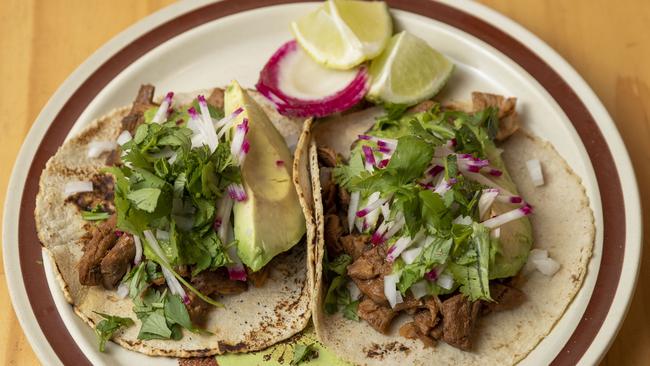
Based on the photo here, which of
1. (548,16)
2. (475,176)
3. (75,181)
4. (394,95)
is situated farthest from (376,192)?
(548,16)

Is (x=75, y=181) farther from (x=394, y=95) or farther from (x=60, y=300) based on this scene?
(x=394, y=95)

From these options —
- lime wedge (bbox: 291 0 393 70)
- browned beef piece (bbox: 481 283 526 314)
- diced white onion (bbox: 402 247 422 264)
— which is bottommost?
browned beef piece (bbox: 481 283 526 314)

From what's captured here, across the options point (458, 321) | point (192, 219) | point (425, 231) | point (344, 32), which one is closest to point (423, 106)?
point (344, 32)

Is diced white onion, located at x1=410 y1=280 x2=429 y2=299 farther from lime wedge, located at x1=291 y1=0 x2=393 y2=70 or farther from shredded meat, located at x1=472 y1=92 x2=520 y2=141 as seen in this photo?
lime wedge, located at x1=291 y1=0 x2=393 y2=70

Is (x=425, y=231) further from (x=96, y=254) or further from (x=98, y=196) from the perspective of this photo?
(x=98, y=196)

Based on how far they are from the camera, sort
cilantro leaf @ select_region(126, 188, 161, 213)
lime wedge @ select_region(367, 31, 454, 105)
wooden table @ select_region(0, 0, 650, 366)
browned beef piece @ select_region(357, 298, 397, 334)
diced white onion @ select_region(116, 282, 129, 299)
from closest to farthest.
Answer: cilantro leaf @ select_region(126, 188, 161, 213) < browned beef piece @ select_region(357, 298, 397, 334) < diced white onion @ select_region(116, 282, 129, 299) < lime wedge @ select_region(367, 31, 454, 105) < wooden table @ select_region(0, 0, 650, 366)

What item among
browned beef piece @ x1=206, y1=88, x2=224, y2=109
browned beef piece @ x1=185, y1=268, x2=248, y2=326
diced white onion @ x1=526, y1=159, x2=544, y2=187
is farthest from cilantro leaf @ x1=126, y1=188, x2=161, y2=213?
diced white onion @ x1=526, y1=159, x2=544, y2=187
